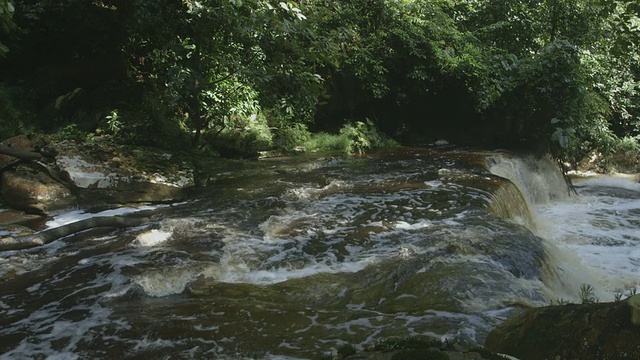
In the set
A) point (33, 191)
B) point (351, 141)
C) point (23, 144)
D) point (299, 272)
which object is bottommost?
point (299, 272)

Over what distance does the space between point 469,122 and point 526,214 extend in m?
6.99

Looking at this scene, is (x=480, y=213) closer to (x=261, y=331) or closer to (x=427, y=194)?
(x=427, y=194)

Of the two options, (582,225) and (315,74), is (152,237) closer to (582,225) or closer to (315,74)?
(315,74)

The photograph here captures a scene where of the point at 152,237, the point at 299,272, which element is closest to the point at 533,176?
the point at 299,272

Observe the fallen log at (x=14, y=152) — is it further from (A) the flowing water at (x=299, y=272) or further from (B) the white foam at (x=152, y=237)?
(B) the white foam at (x=152, y=237)

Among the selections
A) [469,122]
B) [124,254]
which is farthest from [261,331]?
[469,122]

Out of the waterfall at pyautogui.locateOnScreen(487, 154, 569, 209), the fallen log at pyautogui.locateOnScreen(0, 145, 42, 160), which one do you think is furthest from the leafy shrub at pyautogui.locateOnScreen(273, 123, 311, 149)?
the fallen log at pyautogui.locateOnScreen(0, 145, 42, 160)

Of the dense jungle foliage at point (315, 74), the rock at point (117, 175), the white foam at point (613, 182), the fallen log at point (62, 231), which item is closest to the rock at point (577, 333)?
the fallen log at point (62, 231)

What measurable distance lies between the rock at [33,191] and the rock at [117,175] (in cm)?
22

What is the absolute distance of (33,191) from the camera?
Result: 23.3 feet

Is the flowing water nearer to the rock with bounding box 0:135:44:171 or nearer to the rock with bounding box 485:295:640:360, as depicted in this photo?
the rock with bounding box 485:295:640:360

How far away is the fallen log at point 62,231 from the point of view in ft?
18.3

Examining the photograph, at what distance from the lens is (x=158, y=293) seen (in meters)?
4.42

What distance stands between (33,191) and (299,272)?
4.92m
